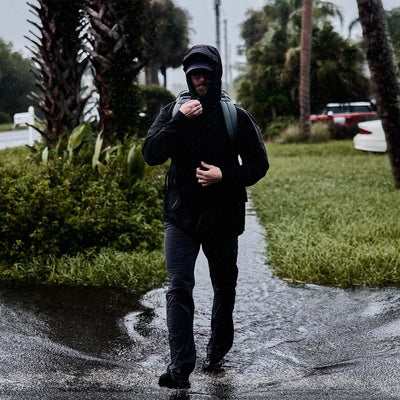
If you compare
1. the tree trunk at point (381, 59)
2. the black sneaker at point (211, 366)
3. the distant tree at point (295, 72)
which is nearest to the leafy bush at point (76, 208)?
the black sneaker at point (211, 366)

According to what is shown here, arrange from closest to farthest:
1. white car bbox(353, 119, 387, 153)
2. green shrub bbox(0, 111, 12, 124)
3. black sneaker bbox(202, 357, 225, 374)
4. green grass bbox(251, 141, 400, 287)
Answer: black sneaker bbox(202, 357, 225, 374), green grass bbox(251, 141, 400, 287), white car bbox(353, 119, 387, 153), green shrub bbox(0, 111, 12, 124)

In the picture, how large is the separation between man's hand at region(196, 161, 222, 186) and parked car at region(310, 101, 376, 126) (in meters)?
25.3

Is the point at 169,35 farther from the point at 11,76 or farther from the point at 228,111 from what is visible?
the point at 228,111

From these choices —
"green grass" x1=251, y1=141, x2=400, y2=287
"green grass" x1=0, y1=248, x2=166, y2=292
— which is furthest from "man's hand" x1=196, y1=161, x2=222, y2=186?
"green grass" x1=251, y1=141, x2=400, y2=287

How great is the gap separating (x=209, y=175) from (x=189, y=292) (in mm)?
663

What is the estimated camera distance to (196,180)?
405cm

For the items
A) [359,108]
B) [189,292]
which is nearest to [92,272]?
[189,292]

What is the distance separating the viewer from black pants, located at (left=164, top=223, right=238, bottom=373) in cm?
398

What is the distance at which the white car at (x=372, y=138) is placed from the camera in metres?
19.8

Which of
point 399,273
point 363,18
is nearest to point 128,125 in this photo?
point 363,18

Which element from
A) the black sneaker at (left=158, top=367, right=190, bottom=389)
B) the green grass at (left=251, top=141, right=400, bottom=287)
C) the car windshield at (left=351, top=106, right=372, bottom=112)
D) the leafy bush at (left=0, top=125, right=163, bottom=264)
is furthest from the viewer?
the car windshield at (left=351, top=106, right=372, bottom=112)

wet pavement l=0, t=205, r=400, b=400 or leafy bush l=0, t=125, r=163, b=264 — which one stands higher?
leafy bush l=0, t=125, r=163, b=264

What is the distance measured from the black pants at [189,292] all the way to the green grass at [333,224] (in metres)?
2.24

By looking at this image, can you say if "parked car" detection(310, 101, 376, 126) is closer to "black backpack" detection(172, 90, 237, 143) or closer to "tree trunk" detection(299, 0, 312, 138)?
"tree trunk" detection(299, 0, 312, 138)
